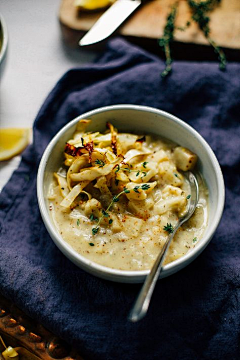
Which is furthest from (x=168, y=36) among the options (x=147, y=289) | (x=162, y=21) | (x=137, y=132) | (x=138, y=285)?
(x=147, y=289)

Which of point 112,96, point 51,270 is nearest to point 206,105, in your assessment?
point 112,96

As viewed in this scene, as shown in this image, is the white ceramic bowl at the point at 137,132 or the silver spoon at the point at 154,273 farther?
the white ceramic bowl at the point at 137,132

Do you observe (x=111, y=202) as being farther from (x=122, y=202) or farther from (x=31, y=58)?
(x=31, y=58)

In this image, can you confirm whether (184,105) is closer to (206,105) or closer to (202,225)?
(206,105)

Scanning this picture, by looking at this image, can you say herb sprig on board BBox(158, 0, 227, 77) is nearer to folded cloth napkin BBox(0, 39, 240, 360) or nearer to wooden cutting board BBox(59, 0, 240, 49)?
wooden cutting board BBox(59, 0, 240, 49)

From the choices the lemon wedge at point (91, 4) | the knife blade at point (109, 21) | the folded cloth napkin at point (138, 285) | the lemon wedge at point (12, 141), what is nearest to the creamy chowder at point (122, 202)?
the folded cloth napkin at point (138, 285)

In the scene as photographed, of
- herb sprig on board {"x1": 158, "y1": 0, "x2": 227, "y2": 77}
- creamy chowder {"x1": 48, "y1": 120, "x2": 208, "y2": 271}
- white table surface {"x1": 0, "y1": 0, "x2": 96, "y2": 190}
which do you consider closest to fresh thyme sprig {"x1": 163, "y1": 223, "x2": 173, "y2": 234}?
creamy chowder {"x1": 48, "y1": 120, "x2": 208, "y2": 271}

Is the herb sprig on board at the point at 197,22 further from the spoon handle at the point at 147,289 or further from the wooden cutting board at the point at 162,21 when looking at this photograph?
the spoon handle at the point at 147,289
